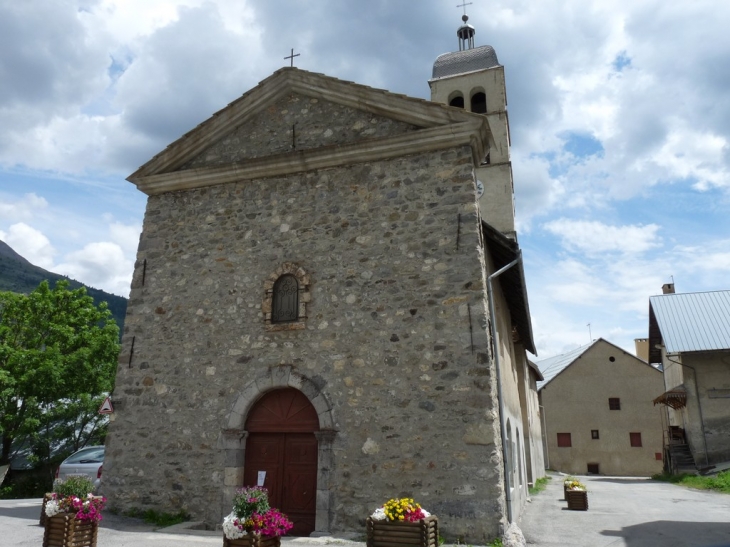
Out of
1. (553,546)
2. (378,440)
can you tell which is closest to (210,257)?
(378,440)

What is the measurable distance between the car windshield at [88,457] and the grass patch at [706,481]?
17090mm

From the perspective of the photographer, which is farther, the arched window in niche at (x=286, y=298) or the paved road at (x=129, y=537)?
the arched window in niche at (x=286, y=298)

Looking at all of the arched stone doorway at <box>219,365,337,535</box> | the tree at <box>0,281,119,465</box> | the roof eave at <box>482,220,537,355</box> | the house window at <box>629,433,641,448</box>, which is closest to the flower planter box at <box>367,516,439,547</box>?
the arched stone doorway at <box>219,365,337,535</box>

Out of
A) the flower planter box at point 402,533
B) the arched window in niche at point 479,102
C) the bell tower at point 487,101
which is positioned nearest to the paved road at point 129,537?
the flower planter box at point 402,533

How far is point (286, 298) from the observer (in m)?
9.45

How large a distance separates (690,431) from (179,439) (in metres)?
19.8

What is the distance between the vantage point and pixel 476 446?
763cm

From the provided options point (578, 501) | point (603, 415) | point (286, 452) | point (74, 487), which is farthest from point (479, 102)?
point (603, 415)

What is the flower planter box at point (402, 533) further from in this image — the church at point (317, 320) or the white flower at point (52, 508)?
the white flower at point (52, 508)

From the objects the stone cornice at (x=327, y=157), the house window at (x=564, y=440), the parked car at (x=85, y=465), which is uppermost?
the stone cornice at (x=327, y=157)

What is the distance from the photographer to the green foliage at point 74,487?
22.4 feet

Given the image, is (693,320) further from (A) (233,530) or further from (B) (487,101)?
(A) (233,530)

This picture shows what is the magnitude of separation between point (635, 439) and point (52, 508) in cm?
3151

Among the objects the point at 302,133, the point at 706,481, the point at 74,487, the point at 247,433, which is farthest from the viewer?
the point at 706,481
